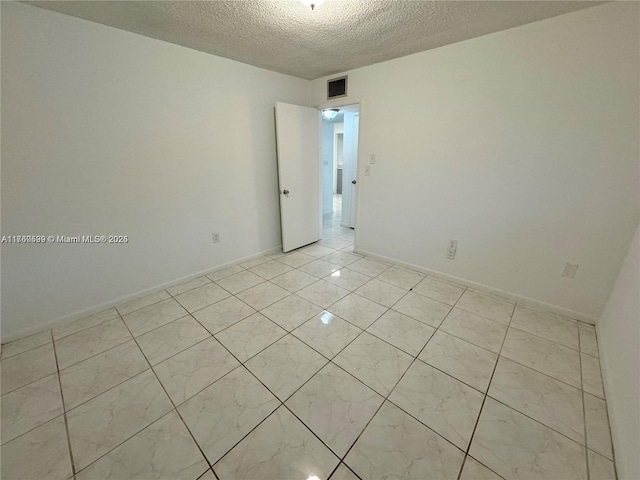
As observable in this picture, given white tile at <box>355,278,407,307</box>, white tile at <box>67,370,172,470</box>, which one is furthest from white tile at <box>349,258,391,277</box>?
white tile at <box>67,370,172,470</box>

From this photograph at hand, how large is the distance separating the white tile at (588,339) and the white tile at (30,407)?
3.38 m

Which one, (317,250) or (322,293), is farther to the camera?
(317,250)

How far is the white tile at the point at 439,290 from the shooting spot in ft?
7.90

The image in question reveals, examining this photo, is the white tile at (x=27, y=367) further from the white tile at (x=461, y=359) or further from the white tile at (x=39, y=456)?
the white tile at (x=461, y=359)

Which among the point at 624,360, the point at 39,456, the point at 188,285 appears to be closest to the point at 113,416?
the point at 39,456

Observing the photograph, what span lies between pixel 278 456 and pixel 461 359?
51.1 inches

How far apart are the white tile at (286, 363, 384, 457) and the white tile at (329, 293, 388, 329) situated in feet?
1.81

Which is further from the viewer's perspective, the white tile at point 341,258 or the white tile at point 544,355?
the white tile at point 341,258

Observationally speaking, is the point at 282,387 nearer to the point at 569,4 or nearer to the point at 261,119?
the point at 261,119

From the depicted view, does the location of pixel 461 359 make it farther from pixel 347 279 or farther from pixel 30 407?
pixel 30 407

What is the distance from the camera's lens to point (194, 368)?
1625 mm

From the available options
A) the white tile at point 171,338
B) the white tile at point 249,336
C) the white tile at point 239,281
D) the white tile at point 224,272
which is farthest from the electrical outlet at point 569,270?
the white tile at point 224,272

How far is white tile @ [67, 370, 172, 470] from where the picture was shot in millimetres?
1191

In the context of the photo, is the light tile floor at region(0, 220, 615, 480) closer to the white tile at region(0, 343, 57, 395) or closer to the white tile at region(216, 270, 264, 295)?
the white tile at region(0, 343, 57, 395)
